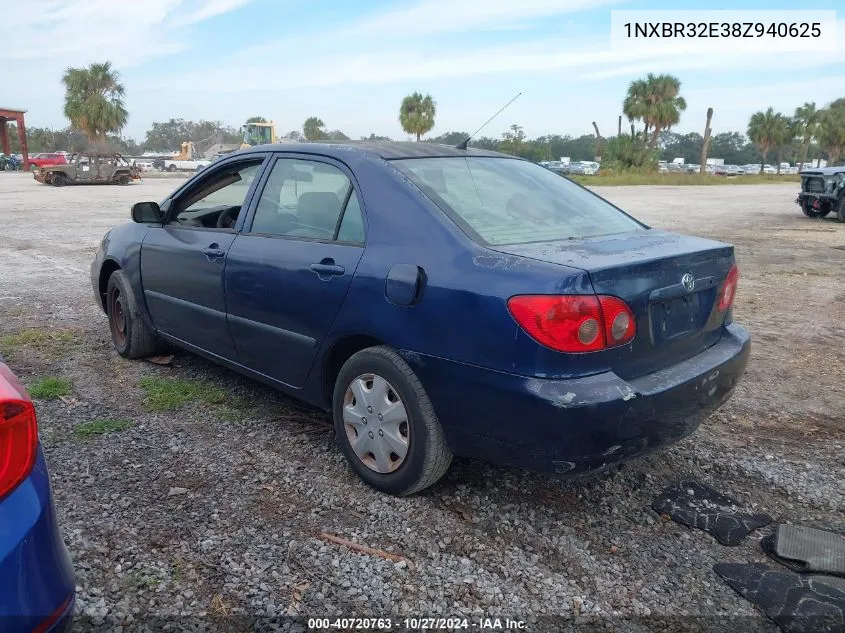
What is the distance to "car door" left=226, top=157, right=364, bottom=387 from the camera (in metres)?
3.22

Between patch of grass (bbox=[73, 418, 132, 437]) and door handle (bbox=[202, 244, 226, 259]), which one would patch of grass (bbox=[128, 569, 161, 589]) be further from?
door handle (bbox=[202, 244, 226, 259])

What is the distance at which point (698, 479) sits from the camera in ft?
11.0

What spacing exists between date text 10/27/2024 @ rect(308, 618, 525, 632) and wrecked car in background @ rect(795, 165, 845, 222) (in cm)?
1629

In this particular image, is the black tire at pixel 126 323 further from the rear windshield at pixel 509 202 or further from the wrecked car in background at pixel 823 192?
the wrecked car in background at pixel 823 192

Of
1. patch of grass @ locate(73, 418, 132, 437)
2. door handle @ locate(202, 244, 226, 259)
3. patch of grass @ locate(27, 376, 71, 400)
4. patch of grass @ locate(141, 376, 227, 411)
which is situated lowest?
patch of grass @ locate(73, 418, 132, 437)

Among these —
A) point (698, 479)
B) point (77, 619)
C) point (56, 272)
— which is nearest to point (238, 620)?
point (77, 619)

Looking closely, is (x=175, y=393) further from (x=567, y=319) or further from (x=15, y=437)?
(x=567, y=319)

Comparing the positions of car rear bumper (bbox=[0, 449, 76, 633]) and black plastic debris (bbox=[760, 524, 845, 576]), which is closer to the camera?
car rear bumper (bbox=[0, 449, 76, 633])

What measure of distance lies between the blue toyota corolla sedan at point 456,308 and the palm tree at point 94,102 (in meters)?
43.5

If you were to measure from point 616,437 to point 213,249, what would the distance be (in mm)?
2434

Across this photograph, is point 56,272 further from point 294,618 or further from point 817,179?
point 817,179

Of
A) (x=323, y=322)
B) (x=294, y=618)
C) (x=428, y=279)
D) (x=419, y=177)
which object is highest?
(x=419, y=177)

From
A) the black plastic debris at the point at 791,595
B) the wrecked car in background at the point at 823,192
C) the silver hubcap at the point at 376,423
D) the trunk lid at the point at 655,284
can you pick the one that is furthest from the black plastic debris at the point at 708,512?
the wrecked car in background at the point at 823,192

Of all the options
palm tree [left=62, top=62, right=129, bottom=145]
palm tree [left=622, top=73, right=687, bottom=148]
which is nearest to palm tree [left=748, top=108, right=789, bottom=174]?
palm tree [left=622, top=73, right=687, bottom=148]
